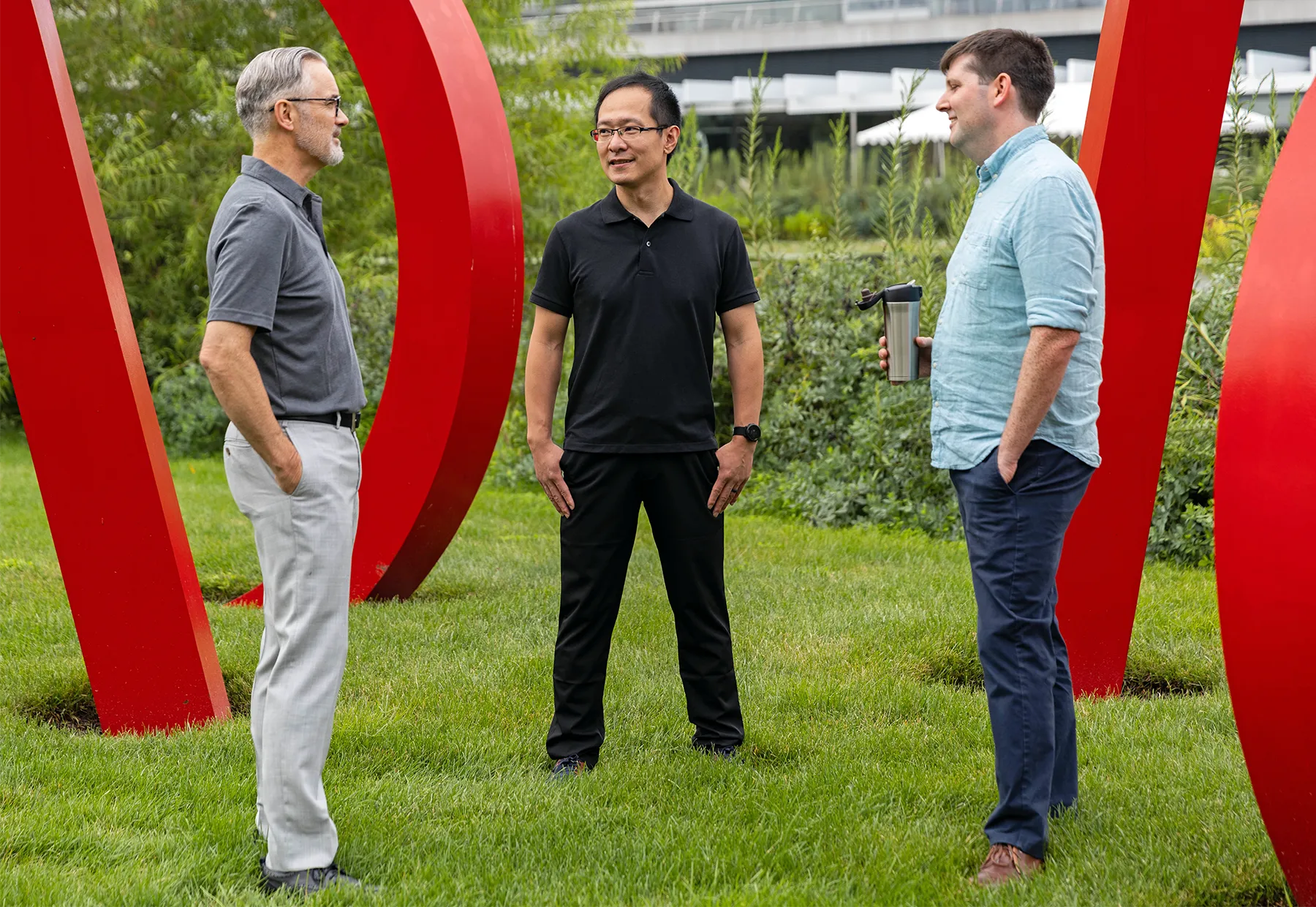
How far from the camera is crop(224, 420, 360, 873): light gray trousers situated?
3.00 meters

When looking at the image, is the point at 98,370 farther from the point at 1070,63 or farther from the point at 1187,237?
the point at 1070,63

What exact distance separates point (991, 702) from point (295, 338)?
1.95m

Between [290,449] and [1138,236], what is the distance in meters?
2.89

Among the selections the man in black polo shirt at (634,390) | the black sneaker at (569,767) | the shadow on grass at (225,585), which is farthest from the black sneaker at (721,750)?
the shadow on grass at (225,585)

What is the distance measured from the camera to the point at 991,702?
3.21 m

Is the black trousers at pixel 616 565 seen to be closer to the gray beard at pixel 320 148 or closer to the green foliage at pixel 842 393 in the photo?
the gray beard at pixel 320 148

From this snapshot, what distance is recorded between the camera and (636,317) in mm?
3854

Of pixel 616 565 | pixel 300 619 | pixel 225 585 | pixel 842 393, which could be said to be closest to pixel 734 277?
pixel 616 565

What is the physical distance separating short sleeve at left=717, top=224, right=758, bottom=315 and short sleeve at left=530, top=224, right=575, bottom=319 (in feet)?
1.59

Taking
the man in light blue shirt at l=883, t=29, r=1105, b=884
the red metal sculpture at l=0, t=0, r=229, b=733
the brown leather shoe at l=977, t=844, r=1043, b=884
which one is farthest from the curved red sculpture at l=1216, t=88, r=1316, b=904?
the red metal sculpture at l=0, t=0, r=229, b=733

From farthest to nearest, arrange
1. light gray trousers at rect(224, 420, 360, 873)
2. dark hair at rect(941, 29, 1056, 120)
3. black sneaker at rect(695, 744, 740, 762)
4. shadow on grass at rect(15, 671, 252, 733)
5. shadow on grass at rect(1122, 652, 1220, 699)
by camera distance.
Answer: shadow on grass at rect(1122, 652, 1220, 699), shadow on grass at rect(15, 671, 252, 733), black sneaker at rect(695, 744, 740, 762), dark hair at rect(941, 29, 1056, 120), light gray trousers at rect(224, 420, 360, 873)

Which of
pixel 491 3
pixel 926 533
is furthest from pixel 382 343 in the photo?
pixel 926 533

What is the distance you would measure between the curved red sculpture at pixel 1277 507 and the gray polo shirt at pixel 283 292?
6.49 ft

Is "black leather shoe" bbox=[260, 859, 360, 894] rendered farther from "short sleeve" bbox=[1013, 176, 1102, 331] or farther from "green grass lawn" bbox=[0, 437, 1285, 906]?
"short sleeve" bbox=[1013, 176, 1102, 331]
